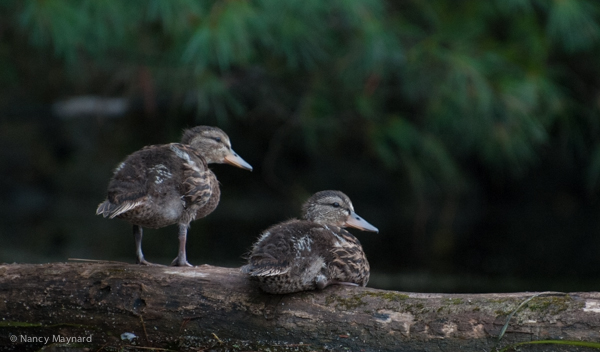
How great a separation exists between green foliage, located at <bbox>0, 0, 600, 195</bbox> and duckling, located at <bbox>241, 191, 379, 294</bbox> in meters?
4.12

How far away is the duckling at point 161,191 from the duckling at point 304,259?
2.18ft

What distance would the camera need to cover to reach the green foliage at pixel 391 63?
7.95m

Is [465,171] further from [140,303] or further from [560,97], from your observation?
[140,303]

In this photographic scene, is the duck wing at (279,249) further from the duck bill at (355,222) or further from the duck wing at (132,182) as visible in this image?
the duck bill at (355,222)

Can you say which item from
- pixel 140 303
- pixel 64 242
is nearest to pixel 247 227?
→ pixel 64 242

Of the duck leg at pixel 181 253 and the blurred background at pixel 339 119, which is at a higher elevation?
the blurred background at pixel 339 119

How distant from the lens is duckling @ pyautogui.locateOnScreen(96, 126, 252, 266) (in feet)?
12.5

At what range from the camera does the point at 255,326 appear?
11.2ft

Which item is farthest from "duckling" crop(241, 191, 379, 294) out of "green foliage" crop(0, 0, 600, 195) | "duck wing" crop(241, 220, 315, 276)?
"green foliage" crop(0, 0, 600, 195)

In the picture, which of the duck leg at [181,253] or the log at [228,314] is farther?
the duck leg at [181,253]

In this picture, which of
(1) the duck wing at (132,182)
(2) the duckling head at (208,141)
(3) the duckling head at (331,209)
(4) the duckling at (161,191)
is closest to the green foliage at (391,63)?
(2) the duckling head at (208,141)

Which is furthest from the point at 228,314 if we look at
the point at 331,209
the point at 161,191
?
the point at 331,209

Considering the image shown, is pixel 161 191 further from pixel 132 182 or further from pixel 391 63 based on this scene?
pixel 391 63

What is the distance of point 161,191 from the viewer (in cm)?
400
